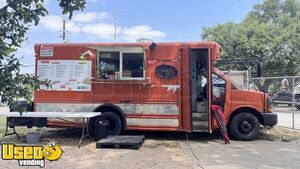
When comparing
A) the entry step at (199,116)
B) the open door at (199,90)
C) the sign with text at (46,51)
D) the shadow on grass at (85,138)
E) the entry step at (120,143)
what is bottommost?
the shadow on grass at (85,138)

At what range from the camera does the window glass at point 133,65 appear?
12.0m

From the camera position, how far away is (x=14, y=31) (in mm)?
3223

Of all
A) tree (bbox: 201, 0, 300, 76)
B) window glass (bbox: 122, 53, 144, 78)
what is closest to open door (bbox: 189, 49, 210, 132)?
window glass (bbox: 122, 53, 144, 78)

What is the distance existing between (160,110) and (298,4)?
142 feet

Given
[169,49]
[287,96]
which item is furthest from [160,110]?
[287,96]

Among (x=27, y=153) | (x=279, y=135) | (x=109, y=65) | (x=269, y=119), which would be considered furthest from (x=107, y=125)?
(x=27, y=153)

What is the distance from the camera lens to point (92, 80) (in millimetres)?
12055

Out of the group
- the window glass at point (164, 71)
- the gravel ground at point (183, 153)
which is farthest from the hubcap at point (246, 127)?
the window glass at point (164, 71)

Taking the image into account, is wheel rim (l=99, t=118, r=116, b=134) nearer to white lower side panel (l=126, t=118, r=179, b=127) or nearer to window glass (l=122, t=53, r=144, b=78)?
white lower side panel (l=126, t=118, r=179, b=127)

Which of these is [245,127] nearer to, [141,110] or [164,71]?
[164,71]

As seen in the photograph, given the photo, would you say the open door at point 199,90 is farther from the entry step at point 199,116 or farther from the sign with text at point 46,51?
the sign with text at point 46,51

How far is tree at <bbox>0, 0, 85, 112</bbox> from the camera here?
3.16 m

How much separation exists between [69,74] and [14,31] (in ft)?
29.4

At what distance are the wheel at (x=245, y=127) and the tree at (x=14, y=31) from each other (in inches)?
372
